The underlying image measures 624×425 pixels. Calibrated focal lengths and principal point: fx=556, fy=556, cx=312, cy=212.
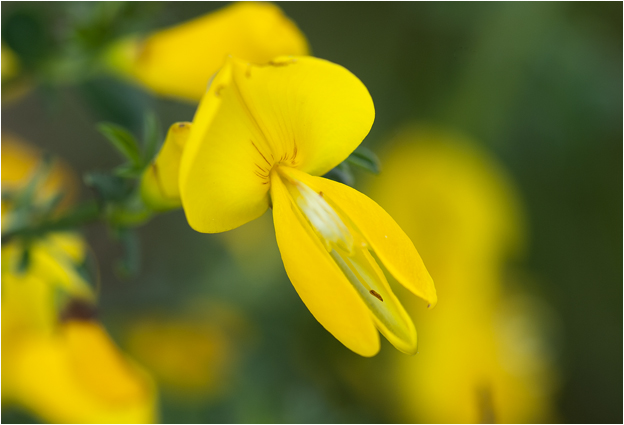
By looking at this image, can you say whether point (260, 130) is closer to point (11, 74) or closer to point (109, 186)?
point (109, 186)

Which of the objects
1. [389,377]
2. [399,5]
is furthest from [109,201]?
[399,5]

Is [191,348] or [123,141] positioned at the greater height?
Answer: [123,141]

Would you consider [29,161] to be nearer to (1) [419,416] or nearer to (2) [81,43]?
(2) [81,43]

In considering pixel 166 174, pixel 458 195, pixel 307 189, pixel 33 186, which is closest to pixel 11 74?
pixel 33 186

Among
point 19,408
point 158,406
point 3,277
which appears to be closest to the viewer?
point 3,277

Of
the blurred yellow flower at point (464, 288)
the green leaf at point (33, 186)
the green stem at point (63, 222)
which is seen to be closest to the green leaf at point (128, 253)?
the green stem at point (63, 222)

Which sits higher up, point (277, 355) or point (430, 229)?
point (430, 229)

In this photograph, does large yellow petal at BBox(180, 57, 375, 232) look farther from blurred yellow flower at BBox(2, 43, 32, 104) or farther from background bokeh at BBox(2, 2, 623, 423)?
background bokeh at BBox(2, 2, 623, 423)
